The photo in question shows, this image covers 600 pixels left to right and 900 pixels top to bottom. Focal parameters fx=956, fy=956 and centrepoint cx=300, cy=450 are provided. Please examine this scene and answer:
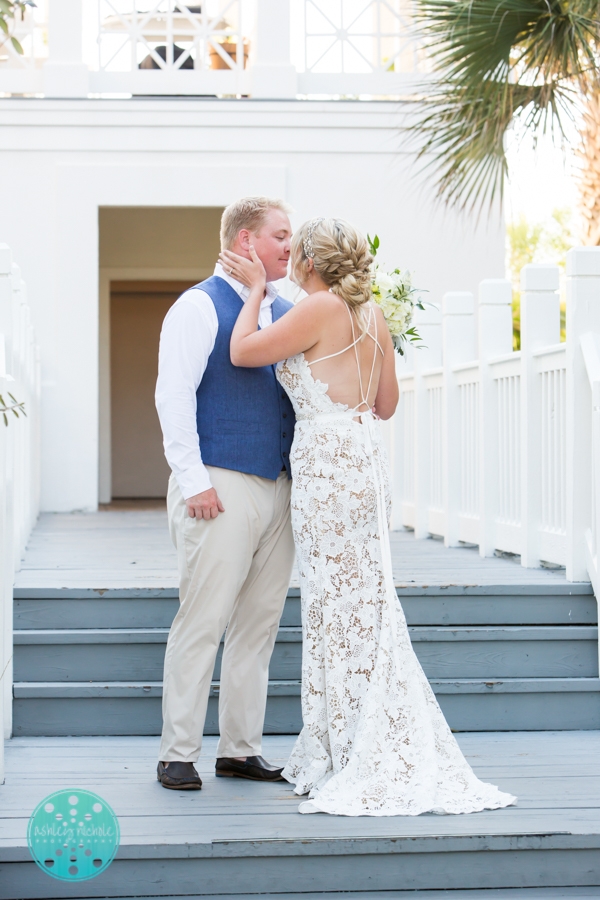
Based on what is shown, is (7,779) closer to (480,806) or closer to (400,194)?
(480,806)

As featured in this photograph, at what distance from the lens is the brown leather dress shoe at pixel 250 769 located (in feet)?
10.7

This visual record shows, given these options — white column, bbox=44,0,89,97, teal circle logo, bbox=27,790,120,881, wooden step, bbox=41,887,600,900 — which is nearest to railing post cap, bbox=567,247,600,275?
wooden step, bbox=41,887,600,900

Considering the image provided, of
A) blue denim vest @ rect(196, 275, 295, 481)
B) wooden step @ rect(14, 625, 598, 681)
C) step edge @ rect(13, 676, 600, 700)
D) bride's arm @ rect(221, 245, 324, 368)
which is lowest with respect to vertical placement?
step edge @ rect(13, 676, 600, 700)

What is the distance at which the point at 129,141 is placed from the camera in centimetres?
874

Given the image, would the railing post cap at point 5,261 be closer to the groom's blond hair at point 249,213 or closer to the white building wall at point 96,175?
the groom's blond hair at point 249,213

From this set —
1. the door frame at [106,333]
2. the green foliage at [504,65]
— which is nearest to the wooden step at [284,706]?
the green foliage at [504,65]

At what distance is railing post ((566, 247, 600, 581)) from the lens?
4.47 meters

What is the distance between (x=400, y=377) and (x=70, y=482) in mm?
3300

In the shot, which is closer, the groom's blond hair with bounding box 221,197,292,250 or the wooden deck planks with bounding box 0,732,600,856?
the wooden deck planks with bounding box 0,732,600,856

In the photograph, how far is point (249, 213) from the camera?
3.12 m

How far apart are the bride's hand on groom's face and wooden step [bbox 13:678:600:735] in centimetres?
170

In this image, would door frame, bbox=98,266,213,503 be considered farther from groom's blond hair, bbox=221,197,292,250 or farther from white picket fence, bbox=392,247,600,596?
groom's blond hair, bbox=221,197,292,250

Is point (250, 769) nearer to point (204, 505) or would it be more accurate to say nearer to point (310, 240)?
point (204, 505)

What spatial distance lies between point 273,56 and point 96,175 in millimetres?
1939
